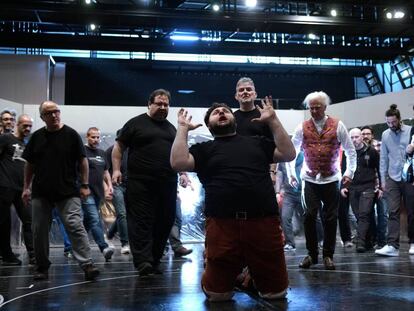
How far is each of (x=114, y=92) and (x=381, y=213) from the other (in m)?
8.76

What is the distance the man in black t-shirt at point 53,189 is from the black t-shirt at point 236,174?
4.14 feet

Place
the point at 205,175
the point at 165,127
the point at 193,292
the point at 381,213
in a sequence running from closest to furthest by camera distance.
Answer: the point at 205,175
the point at 193,292
the point at 165,127
the point at 381,213

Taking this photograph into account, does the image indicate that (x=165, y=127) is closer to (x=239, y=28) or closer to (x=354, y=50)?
(x=239, y=28)

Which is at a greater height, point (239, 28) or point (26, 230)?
point (239, 28)

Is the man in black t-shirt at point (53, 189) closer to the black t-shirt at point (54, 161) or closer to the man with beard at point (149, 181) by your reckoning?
the black t-shirt at point (54, 161)

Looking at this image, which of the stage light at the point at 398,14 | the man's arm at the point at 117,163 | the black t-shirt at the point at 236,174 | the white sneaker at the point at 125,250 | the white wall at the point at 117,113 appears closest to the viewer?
the black t-shirt at the point at 236,174

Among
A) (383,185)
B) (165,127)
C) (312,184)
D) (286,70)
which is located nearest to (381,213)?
→ (383,185)

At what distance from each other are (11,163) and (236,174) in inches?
118

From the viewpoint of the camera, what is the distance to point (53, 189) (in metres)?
3.44

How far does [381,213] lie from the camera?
5.99 m

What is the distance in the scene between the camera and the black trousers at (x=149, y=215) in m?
3.51

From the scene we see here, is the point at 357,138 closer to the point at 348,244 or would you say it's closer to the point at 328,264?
the point at 348,244

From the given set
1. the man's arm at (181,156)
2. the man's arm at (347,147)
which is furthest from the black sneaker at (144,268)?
the man's arm at (347,147)

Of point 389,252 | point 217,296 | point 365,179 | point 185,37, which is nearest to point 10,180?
point 217,296
